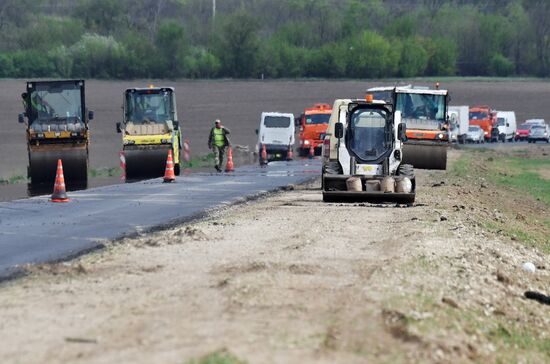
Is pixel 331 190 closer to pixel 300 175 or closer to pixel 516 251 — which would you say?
pixel 516 251

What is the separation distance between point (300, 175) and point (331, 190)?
44.6 ft

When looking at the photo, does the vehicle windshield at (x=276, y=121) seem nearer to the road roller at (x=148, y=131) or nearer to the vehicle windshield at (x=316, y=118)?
the vehicle windshield at (x=316, y=118)

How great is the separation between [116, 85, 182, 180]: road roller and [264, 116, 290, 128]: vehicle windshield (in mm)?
13058

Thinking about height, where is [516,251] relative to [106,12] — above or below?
below

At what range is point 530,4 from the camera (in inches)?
6161

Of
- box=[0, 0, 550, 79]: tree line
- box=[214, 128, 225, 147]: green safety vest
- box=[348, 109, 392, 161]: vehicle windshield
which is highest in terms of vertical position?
box=[0, 0, 550, 79]: tree line

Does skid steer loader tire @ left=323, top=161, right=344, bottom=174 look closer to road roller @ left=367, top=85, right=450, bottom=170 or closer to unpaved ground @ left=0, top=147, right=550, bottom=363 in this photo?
unpaved ground @ left=0, top=147, right=550, bottom=363

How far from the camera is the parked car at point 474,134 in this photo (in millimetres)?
81756

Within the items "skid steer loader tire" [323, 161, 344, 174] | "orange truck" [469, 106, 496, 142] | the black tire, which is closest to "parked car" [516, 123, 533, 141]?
"orange truck" [469, 106, 496, 142]

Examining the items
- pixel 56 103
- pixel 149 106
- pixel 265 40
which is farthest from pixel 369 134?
pixel 265 40

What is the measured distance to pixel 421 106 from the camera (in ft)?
129

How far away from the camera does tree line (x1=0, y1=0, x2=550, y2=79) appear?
316 ft

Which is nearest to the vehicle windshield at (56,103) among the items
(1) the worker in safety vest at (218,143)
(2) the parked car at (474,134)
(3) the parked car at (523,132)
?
(1) the worker in safety vest at (218,143)

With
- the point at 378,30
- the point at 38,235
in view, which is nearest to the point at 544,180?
the point at 38,235
